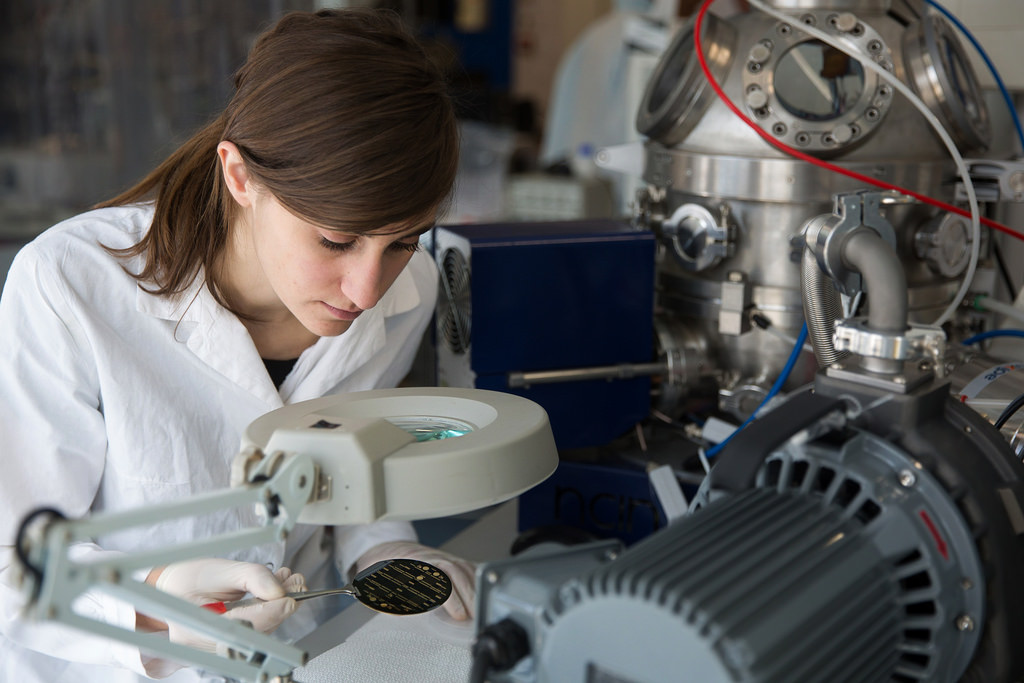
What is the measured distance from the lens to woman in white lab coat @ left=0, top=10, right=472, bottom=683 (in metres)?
0.88

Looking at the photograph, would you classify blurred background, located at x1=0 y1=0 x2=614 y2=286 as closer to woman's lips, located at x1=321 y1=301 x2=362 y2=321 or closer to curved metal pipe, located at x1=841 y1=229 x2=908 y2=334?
woman's lips, located at x1=321 y1=301 x2=362 y2=321

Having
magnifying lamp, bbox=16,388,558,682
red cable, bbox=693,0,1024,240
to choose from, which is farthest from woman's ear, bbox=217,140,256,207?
red cable, bbox=693,0,1024,240

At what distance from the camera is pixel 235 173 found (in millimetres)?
970

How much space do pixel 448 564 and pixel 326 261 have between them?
360mm

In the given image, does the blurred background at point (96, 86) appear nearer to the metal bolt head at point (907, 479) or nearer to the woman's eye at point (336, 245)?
the woman's eye at point (336, 245)

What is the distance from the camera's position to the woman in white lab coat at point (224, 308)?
0.88 meters

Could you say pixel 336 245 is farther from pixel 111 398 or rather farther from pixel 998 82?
pixel 998 82

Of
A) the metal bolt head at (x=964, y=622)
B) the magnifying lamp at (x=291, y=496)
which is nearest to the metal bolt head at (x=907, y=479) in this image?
the metal bolt head at (x=964, y=622)

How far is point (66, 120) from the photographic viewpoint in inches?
121

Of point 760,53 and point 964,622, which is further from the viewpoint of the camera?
point 760,53

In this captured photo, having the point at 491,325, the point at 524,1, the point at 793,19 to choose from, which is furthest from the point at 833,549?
the point at 524,1

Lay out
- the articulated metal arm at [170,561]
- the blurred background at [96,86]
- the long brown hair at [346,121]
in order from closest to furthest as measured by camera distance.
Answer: the articulated metal arm at [170,561] < the long brown hair at [346,121] < the blurred background at [96,86]

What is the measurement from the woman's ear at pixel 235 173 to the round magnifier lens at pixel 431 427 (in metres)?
0.33

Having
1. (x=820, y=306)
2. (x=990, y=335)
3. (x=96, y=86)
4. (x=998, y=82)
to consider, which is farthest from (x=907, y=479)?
(x=96, y=86)
